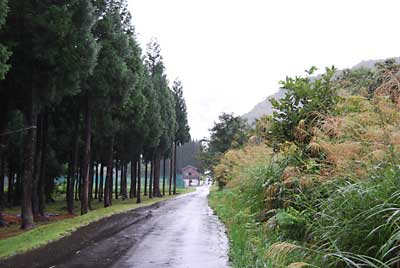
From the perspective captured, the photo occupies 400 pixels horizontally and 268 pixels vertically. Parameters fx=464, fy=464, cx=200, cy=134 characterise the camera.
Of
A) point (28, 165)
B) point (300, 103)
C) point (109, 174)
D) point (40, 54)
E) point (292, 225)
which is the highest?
point (40, 54)

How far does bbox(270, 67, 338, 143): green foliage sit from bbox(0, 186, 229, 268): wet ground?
2.93m

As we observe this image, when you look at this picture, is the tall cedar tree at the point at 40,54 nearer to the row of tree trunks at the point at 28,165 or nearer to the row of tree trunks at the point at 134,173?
the row of tree trunks at the point at 28,165

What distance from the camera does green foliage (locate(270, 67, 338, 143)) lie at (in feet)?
31.4

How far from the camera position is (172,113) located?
140 ft

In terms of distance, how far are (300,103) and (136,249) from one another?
487cm

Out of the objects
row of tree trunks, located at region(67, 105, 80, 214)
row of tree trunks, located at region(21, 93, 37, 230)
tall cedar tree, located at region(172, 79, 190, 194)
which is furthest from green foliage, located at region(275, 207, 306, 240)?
tall cedar tree, located at region(172, 79, 190, 194)

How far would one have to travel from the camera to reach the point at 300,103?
1009 cm

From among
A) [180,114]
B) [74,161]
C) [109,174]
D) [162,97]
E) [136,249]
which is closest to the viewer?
[136,249]

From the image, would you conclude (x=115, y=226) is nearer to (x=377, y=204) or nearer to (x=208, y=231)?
(x=208, y=231)

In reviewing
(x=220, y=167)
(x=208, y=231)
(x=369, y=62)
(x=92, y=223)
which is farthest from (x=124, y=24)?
(x=369, y=62)

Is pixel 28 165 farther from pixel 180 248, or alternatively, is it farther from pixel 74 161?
pixel 180 248

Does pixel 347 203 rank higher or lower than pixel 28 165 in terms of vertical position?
lower

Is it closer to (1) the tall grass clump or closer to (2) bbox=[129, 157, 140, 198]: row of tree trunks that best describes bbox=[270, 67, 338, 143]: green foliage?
(1) the tall grass clump

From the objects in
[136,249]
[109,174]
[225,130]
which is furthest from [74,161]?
[225,130]
